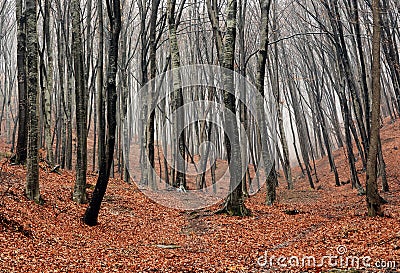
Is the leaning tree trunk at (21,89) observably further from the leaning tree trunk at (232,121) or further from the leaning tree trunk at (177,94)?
the leaning tree trunk at (232,121)

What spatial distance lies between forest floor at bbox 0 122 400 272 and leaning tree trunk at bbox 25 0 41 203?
45 centimetres

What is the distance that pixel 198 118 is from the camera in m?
26.0

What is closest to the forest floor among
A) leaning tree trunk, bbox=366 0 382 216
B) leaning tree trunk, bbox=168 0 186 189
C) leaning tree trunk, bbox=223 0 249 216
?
leaning tree trunk, bbox=366 0 382 216

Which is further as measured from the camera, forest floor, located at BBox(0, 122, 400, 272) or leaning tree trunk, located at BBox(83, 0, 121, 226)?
leaning tree trunk, located at BBox(83, 0, 121, 226)

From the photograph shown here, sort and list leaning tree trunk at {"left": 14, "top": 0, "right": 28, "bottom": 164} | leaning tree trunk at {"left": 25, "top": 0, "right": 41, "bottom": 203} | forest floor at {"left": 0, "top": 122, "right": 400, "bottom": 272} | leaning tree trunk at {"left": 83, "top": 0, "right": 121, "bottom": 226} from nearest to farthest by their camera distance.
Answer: forest floor at {"left": 0, "top": 122, "right": 400, "bottom": 272} → leaning tree trunk at {"left": 25, "top": 0, "right": 41, "bottom": 203} → leaning tree trunk at {"left": 83, "top": 0, "right": 121, "bottom": 226} → leaning tree trunk at {"left": 14, "top": 0, "right": 28, "bottom": 164}

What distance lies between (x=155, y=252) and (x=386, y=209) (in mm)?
7379

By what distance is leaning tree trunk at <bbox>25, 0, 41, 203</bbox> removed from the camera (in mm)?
9141

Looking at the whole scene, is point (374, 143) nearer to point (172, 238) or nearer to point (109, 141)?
point (172, 238)

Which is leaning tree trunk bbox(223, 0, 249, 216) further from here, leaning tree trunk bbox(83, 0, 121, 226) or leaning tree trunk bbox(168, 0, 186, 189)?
leaning tree trunk bbox(168, 0, 186, 189)

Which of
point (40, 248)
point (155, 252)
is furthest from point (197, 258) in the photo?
point (40, 248)

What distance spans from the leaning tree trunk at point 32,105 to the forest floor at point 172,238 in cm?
45

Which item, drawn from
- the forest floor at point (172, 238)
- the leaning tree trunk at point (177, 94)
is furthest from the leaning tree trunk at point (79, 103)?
the leaning tree trunk at point (177, 94)

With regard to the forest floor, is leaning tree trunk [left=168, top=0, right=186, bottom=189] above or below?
above

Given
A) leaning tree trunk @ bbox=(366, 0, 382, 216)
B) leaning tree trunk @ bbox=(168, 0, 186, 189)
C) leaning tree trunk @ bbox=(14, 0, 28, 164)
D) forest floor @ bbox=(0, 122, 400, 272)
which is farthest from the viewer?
leaning tree trunk @ bbox=(168, 0, 186, 189)
